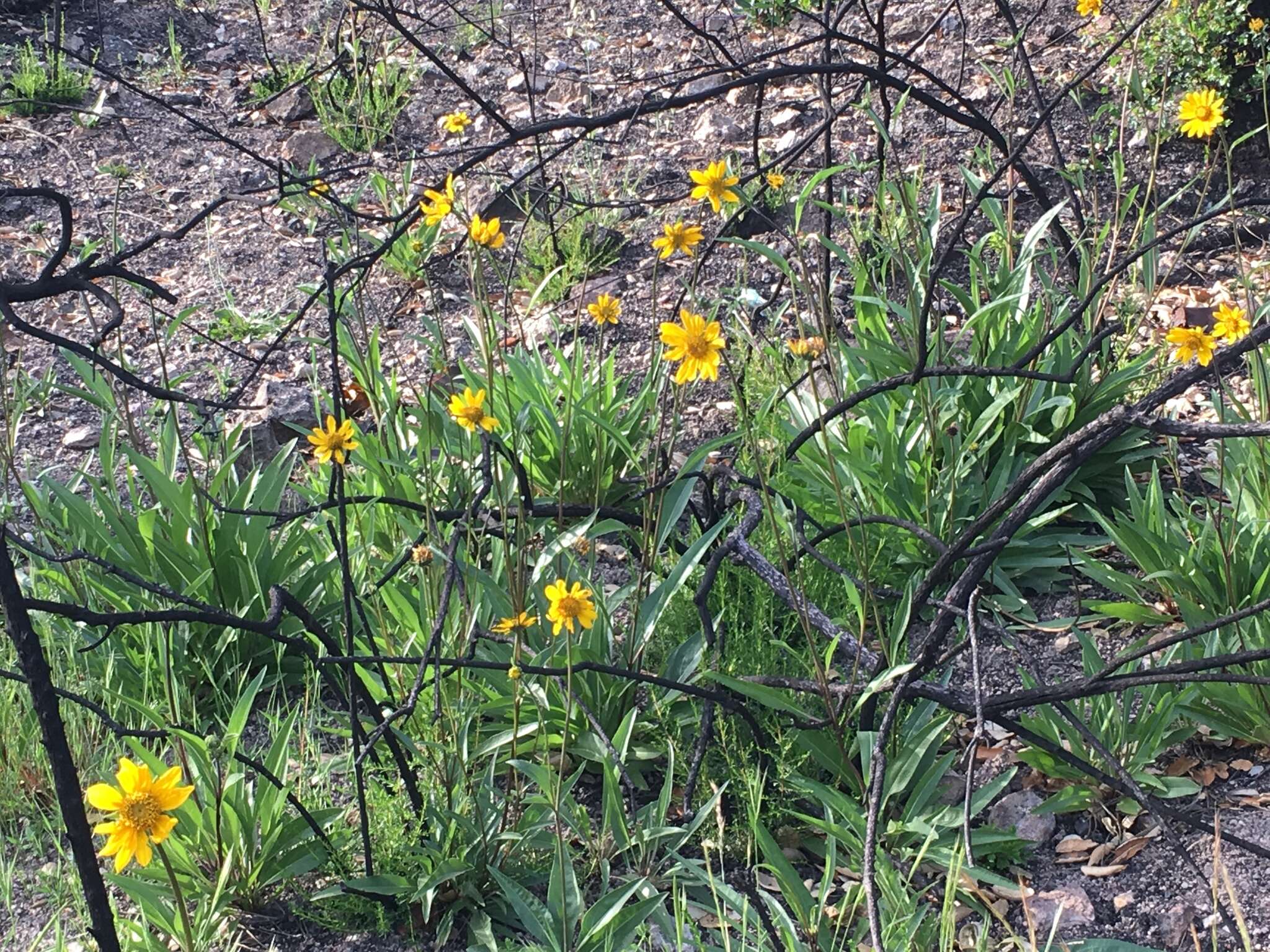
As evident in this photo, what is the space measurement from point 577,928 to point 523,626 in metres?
0.50

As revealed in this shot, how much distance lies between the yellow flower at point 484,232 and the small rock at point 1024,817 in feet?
4.50

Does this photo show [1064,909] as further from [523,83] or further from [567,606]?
[523,83]

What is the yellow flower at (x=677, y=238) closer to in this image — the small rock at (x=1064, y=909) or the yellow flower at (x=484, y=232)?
the yellow flower at (x=484, y=232)

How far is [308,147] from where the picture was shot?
15.5 feet

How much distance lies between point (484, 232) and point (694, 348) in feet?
1.81

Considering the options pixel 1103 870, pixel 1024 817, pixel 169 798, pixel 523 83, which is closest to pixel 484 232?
pixel 169 798

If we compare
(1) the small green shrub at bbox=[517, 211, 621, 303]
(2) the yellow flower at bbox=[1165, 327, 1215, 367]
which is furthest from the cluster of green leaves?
(2) the yellow flower at bbox=[1165, 327, 1215, 367]

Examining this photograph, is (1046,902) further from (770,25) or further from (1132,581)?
(770,25)

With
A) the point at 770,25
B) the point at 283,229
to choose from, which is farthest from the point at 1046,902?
the point at 770,25

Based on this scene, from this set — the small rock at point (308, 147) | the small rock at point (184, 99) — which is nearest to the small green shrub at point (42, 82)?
the small rock at point (184, 99)

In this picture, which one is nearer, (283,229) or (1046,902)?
(1046,902)

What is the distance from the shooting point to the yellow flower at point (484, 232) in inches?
75.2

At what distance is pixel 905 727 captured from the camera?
2.04 meters

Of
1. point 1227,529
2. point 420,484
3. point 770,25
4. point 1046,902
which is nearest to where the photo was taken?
point 1046,902
